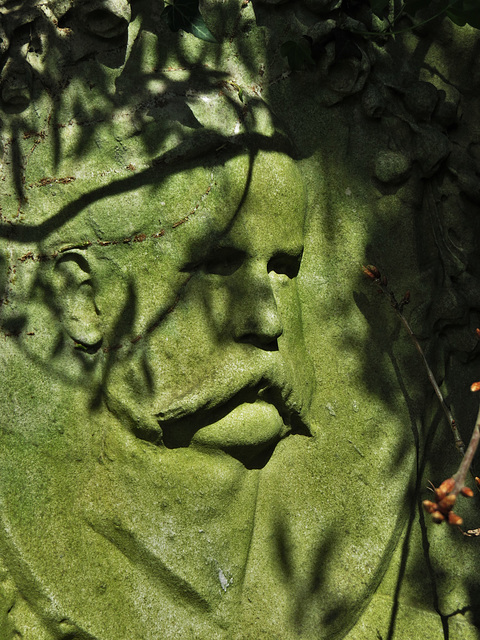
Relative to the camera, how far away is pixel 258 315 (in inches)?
77.0

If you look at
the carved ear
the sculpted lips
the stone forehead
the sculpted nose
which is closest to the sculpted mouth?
the sculpted lips

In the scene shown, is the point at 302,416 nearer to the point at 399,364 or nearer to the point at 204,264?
the point at 399,364

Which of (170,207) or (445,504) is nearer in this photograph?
(445,504)

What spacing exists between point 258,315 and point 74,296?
2.03 ft

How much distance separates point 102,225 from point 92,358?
1.47ft

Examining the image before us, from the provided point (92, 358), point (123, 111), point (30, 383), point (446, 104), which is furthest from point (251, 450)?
point (446, 104)

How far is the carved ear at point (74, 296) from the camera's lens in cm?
193

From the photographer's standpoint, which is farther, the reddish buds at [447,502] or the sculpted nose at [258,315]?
the sculpted nose at [258,315]

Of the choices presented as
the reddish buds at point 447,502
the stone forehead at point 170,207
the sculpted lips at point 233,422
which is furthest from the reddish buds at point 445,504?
the stone forehead at point 170,207

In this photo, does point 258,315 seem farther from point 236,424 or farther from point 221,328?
point 236,424

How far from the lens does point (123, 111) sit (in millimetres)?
1891

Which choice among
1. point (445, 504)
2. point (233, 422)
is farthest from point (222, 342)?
point (445, 504)

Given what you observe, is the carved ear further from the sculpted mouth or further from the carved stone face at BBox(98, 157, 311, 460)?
the sculpted mouth

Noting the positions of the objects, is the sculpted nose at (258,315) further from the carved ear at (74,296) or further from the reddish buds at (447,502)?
the reddish buds at (447,502)
